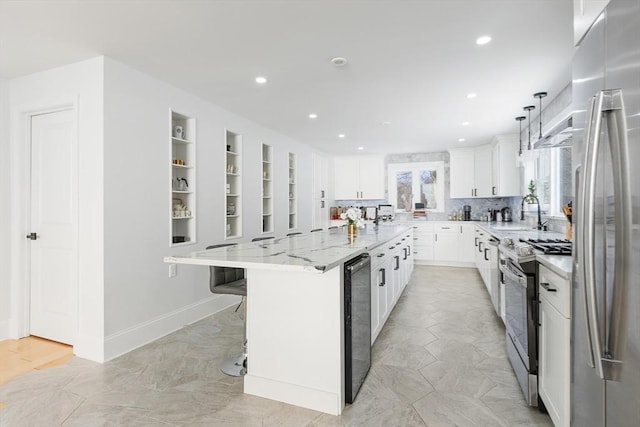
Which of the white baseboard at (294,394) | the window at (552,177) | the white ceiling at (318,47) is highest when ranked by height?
the white ceiling at (318,47)

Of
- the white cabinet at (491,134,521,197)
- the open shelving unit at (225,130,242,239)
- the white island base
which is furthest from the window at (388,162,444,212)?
the white island base

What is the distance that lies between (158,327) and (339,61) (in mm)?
3068

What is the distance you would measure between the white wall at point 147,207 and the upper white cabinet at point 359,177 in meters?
4.27

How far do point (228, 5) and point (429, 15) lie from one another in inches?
52.8

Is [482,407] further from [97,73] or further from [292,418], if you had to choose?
[97,73]

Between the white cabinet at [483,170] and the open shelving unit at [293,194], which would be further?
the white cabinet at [483,170]

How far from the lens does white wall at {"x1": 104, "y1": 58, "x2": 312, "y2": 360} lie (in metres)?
2.82

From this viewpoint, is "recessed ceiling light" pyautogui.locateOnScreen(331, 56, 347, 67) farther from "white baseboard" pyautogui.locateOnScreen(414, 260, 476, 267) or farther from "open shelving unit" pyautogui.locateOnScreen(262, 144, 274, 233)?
"white baseboard" pyautogui.locateOnScreen(414, 260, 476, 267)

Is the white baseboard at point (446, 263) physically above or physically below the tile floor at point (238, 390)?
above

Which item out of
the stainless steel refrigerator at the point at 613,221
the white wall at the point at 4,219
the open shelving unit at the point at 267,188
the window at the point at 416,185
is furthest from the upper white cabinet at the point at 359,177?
the stainless steel refrigerator at the point at 613,221

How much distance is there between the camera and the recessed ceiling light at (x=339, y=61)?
2820 millimetres

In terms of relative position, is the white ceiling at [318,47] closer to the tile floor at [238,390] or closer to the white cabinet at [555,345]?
the white cabinet at [555,345]

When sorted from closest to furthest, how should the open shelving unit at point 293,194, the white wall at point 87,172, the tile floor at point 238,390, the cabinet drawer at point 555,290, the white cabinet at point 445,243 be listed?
1. the cabinet drawer at point 555,290
2. the tile floor at point 238,390
3. the white wall at point 87,172
4. the open shelving unit at point 293,194
5. the white cabinet at point 445,243

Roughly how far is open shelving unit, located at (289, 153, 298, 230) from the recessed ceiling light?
3340 mm
